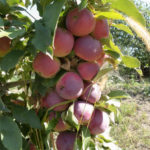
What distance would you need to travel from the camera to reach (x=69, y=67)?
0.56m

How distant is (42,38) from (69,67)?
0.40 feet

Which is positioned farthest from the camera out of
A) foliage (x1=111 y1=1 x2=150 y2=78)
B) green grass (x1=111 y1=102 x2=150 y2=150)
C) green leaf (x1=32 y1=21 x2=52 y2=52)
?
foliage (x1=111 y1=1 x2=150 y2=78)

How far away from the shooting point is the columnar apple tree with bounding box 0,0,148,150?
52 cm

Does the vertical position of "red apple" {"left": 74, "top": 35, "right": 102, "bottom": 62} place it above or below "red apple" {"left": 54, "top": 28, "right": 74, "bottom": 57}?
below

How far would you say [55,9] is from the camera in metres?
0.47

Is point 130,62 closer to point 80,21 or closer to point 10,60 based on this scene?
point 80,21

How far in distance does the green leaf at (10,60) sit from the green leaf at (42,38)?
3.1 inches

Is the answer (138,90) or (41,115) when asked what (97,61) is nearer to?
(41,115)

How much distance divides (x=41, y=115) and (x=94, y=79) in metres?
0.18

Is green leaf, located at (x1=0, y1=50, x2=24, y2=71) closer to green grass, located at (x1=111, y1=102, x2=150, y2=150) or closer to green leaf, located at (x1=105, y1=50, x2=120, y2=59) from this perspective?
green leaf, located at (x1=105, y1=50, x2=120, y2=59)

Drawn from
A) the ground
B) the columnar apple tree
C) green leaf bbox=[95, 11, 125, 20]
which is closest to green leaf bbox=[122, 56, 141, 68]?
the columnar apple tree

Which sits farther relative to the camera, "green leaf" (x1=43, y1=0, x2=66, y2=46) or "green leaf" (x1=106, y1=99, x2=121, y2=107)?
"green leaf" (x1=106, y1=99, x2=121, y2=107)

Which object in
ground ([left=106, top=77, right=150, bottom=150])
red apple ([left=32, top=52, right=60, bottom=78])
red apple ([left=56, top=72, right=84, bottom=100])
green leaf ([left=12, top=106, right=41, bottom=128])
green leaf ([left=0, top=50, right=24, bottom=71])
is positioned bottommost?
ground ([left=106, top=77, right=150, bottom=150])

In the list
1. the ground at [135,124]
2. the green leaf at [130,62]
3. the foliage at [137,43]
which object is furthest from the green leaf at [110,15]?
the foliage at [137,43]
